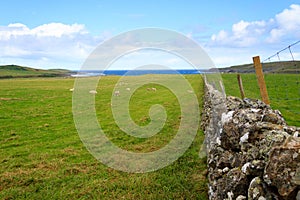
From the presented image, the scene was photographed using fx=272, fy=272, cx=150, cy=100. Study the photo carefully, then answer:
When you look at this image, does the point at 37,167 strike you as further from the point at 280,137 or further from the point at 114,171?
the point at 280,137

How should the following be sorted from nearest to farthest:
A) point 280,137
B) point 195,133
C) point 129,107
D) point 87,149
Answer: point 280,137
point 87,149
point 195,133
point 129,107

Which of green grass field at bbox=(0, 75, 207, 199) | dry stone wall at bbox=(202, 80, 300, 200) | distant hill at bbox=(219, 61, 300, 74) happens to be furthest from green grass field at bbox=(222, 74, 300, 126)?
green grass field at bbox=(0, 75, 207, 199)

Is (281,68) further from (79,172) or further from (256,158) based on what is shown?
(79,172)

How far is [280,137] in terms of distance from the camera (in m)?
3.51

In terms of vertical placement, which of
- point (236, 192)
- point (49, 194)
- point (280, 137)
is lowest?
point (49, 194)

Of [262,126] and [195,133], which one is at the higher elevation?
[262,126]

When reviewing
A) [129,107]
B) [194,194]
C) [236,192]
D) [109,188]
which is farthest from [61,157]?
[129,107]

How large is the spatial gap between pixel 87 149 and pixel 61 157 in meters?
1.15

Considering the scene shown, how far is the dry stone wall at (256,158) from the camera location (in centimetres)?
296

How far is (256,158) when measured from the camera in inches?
149

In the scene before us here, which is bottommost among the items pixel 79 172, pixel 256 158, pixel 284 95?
pixel 79 172

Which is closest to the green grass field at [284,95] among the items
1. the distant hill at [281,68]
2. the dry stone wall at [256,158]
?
the distant hill at [281,68]

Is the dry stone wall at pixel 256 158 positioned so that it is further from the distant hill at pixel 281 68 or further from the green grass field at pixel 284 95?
the green grass field at pixel 284 95

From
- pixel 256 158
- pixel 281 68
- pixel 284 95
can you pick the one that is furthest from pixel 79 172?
pixel 284 95
